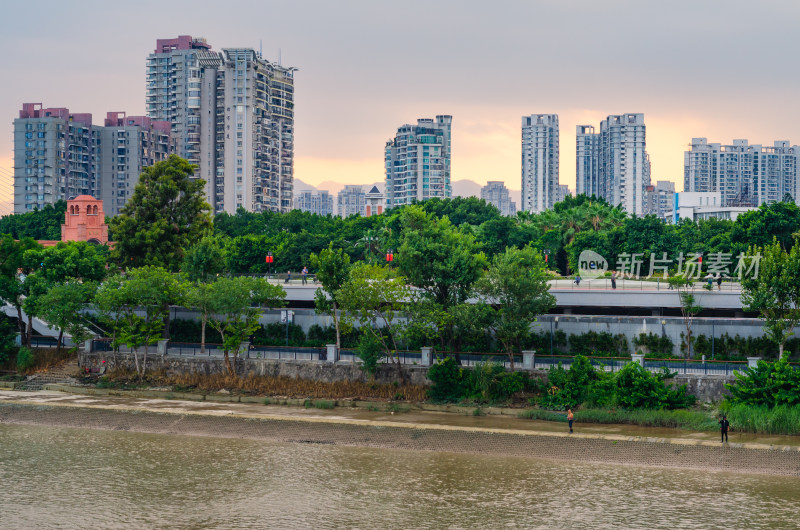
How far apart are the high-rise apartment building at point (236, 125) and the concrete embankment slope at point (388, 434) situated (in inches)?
4421

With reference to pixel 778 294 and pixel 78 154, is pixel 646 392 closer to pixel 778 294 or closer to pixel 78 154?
pixel 778 294

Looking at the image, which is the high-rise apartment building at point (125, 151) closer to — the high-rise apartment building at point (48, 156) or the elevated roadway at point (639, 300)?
the high-rise apartment building at point (48, 156)

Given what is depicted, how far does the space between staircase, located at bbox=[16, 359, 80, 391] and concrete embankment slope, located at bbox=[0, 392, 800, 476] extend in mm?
2416

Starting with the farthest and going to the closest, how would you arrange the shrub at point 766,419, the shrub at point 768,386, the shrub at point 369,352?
the shrub at point 369,352
the shrub at point 768,386
the shrub at point 766,419

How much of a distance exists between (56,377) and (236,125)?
10969 centimetres

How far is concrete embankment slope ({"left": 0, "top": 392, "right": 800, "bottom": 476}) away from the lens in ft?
99.0

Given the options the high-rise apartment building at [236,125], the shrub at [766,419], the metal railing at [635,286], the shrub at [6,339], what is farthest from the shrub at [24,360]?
the high-rise apartment building at [236,125]

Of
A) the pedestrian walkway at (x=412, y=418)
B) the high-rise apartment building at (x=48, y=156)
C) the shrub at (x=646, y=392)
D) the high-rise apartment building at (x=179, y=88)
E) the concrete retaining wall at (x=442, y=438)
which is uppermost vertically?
the high-rise apartment building at (x=179, y=88)

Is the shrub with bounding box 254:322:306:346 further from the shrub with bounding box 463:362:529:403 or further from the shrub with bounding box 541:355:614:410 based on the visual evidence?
the shrub with bounding box 541:355:614:410

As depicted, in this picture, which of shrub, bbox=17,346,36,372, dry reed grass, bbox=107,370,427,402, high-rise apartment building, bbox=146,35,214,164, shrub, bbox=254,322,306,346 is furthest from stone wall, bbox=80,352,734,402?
high-rise apartment building, bbox=146,35,214,164

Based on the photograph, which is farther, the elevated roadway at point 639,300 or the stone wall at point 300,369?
the elevated roadway at point 639,300

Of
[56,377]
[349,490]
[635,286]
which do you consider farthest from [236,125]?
[349,490]

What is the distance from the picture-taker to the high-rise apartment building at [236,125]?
14975 centimetres

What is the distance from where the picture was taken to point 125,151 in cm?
15662
